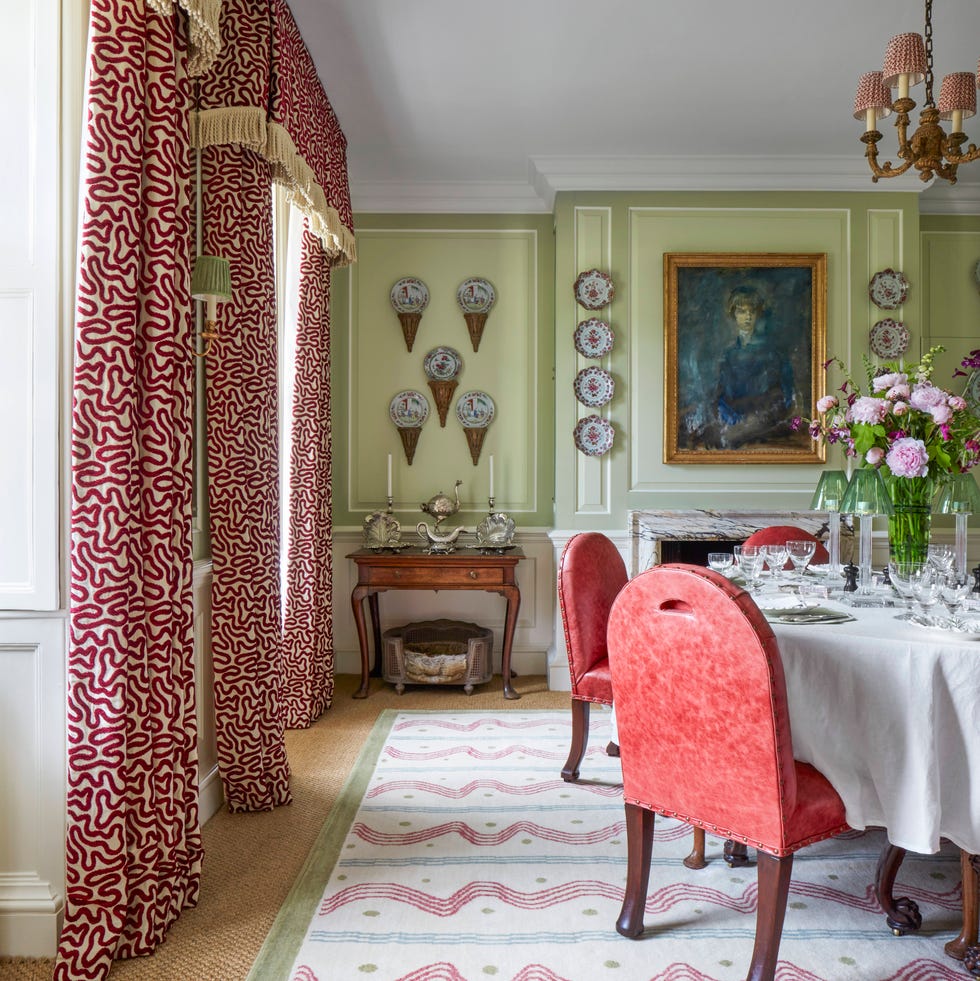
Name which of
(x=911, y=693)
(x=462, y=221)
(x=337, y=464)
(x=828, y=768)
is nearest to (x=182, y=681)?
(x=828, y=768)

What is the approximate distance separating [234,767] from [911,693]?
2195mm

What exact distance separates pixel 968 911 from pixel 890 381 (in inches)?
59.4

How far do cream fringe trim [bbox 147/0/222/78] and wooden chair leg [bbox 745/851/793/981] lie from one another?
8.04 ft

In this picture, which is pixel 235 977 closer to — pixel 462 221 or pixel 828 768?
pixel 828 768

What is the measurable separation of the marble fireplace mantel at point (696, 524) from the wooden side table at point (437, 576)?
29.3 inches

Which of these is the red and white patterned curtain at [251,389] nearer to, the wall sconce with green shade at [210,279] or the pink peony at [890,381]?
the wall sconce with green shade at [210,279]

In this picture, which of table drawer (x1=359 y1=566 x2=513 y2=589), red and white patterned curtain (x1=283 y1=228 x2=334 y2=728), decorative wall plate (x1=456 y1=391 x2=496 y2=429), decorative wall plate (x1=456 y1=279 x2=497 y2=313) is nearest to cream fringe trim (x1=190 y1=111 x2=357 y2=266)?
red and white patterned curtain (x1=283 y1=228 x2=334 y2=728)

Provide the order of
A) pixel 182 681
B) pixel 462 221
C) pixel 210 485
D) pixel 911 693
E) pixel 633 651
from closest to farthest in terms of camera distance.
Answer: pixel 911 693 → pixel 633 651 → pixel 182 681 → pixel 210 485 → pixel 462 221

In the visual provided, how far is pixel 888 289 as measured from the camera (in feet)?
15.7

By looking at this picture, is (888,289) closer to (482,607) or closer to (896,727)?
(482,607)

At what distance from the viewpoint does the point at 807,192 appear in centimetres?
480

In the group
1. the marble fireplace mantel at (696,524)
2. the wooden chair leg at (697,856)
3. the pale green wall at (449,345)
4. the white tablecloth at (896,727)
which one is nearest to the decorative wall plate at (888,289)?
the marble fireplace mantel at (696,524)

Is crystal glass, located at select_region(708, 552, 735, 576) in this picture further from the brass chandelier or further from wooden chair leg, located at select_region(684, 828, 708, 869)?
the brass chandelier

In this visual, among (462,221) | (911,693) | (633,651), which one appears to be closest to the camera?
(911,693)
